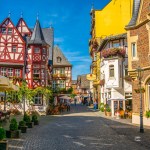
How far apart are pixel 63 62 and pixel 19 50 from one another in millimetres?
27653

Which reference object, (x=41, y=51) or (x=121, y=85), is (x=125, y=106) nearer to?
(x=121, y=85)

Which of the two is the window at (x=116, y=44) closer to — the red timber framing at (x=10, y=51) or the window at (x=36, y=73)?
the window at (x=36, y=73)

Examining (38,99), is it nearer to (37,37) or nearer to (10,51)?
(10,51)

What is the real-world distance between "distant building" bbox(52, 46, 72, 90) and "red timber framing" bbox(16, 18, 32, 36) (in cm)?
1925

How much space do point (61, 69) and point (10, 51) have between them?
27850 millimetres

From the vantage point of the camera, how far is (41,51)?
3750cm

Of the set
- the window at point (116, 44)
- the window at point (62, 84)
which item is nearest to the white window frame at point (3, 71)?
the window at point (116, 44)

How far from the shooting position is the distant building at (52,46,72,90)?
198ft

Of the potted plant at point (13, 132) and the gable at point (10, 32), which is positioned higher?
the gable at point (10, 32)

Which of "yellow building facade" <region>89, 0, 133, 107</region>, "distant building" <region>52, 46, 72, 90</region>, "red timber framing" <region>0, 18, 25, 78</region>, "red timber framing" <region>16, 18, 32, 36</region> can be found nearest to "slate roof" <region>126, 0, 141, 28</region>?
"red timber framing" <region>0, 18, 25, 78</region>

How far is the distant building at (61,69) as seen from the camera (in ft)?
198

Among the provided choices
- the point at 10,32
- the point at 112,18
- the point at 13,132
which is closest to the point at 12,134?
the point at 13,132

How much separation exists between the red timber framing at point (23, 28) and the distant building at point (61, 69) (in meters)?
19.2

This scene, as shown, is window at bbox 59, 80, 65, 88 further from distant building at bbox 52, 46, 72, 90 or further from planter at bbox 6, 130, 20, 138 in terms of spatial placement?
planter at bbox 6, 130, 20, 138
